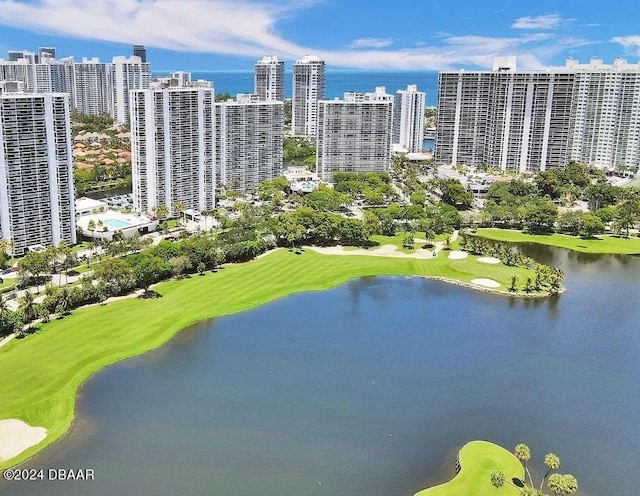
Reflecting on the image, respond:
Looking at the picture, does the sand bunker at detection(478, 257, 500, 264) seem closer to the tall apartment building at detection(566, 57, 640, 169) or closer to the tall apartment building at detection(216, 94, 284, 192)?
the tall apartment building at detection(216, 94, 284, 192)

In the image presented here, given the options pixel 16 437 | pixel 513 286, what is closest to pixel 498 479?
pixel 16 437

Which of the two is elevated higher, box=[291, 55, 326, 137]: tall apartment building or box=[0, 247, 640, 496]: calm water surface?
box=[291, 55, 326, 137]: tall apartment building

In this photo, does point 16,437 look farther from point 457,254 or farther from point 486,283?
point 457,254

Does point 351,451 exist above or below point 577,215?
below

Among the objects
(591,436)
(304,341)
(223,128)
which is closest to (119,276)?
(304,341)

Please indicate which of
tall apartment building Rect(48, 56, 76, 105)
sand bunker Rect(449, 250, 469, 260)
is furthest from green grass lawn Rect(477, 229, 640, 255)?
tall apartment building Rect(48, 56, 76, 105)

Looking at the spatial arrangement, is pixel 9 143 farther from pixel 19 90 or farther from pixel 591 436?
pixel 591 436

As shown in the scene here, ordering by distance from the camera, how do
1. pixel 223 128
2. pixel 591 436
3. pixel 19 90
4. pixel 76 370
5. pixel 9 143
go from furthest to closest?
pixel 223 128 → pixel 19 90 → pixel 9 143 → pixel 76 370 → pixel 591 436
